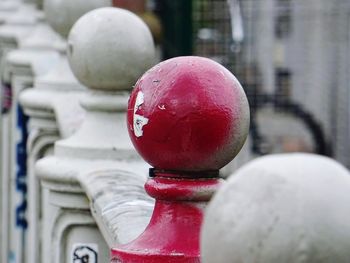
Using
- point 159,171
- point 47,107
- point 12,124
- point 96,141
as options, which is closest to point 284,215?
point 159,171

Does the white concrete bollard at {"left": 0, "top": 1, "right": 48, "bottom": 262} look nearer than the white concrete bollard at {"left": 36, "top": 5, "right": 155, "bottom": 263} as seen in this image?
No

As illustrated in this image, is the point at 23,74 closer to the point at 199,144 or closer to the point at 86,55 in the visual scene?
the point at 86,55

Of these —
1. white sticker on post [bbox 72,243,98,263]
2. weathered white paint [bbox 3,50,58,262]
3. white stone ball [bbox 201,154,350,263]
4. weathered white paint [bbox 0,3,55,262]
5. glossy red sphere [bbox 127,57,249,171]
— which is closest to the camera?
white stone ball [bbox 201,154,350,263]

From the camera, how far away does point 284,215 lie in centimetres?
133

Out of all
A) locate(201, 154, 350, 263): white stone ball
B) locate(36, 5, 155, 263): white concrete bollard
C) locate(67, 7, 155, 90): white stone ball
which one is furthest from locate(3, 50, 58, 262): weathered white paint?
locate(201, 154, 350, 263): white stone ball

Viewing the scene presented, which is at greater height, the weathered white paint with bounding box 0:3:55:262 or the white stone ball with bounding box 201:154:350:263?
the white stone ball with bounding box 201:154:350:263

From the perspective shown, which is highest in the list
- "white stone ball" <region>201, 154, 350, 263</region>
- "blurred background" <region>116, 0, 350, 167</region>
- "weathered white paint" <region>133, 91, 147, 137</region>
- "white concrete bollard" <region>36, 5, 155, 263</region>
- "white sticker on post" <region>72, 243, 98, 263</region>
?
"white stone ball" <region>201, 154, 350, 263</region>

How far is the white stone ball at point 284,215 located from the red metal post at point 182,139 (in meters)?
Result: 0.62

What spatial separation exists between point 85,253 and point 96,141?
0.29m

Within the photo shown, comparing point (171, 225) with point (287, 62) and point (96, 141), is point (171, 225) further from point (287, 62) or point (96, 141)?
point (287, 62)

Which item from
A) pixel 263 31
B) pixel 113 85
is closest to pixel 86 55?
pixel 113 85

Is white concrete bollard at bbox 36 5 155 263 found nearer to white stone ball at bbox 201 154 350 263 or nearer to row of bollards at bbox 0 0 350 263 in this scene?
row of bollards at bbox 0 0 350 263

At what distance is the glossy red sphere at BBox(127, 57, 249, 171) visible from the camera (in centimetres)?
201

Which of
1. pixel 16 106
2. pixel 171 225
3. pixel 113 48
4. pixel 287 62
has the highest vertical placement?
pixel 113 48
